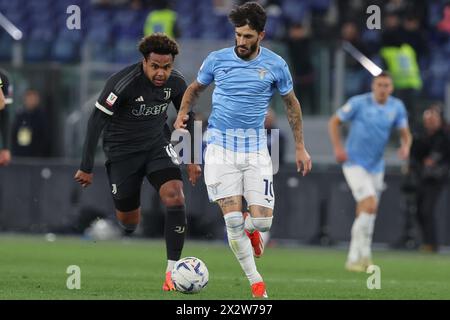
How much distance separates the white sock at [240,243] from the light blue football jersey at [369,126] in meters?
6.00

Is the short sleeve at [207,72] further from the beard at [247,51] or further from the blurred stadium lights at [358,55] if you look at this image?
the blurred stadium lights at [358,55]

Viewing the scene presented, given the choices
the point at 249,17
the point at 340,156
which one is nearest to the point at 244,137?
the point at 249,17

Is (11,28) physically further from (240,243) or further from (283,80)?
(240,243)

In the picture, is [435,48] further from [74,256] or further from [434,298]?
[434,298]

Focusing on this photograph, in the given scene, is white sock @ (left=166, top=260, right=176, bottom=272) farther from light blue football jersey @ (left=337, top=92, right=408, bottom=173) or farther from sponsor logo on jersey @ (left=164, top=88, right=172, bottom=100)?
light blue football jersey @ (left=337, top=92, right=408, bottom=173)

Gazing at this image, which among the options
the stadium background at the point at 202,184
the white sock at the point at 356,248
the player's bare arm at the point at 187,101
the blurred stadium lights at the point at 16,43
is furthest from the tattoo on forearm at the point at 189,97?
the blurred stadium lights at the point at 16,43

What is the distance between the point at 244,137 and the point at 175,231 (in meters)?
1.32

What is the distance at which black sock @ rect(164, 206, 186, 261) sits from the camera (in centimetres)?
1339

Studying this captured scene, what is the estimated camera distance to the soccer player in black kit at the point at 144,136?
1339 centimetres

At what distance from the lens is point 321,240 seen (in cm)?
2341

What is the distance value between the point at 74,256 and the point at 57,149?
6.06 meters

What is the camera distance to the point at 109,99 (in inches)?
528
